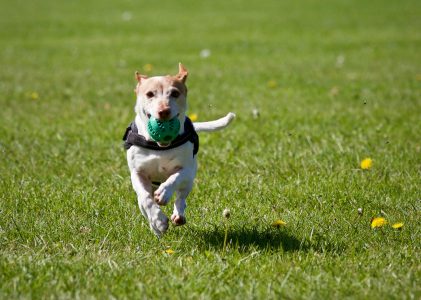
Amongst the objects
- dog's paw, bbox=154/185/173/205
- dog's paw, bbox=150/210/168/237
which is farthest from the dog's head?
dog's paw, bbox=150/210/168/237

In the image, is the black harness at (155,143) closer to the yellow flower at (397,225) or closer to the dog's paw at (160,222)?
the dog's paw at (160,222)

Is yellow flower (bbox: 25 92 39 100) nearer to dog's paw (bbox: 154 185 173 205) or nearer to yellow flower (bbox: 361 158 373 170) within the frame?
yellow flower (bbox: 361 158 373 170)

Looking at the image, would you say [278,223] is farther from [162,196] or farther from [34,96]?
[34,96]

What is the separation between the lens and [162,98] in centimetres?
358

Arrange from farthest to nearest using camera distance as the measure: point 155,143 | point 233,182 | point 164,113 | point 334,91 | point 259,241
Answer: point 334,91
point 233,182
point 259,241
point 155,143
point 164,113

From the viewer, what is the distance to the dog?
11.9 feet

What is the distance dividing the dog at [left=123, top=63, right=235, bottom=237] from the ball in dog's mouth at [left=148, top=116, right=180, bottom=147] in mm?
31

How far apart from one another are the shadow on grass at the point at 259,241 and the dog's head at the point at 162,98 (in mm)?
724

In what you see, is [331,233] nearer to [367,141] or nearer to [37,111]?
[367,141]

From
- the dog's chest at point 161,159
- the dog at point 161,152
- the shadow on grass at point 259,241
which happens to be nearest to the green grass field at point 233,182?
the shadow on grass at point 259,241

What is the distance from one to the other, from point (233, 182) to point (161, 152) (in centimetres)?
140

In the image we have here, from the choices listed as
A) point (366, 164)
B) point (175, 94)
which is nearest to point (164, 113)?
point (175, 94)

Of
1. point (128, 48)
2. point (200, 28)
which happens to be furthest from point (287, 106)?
point (200, 28)

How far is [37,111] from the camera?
8.09 meters
